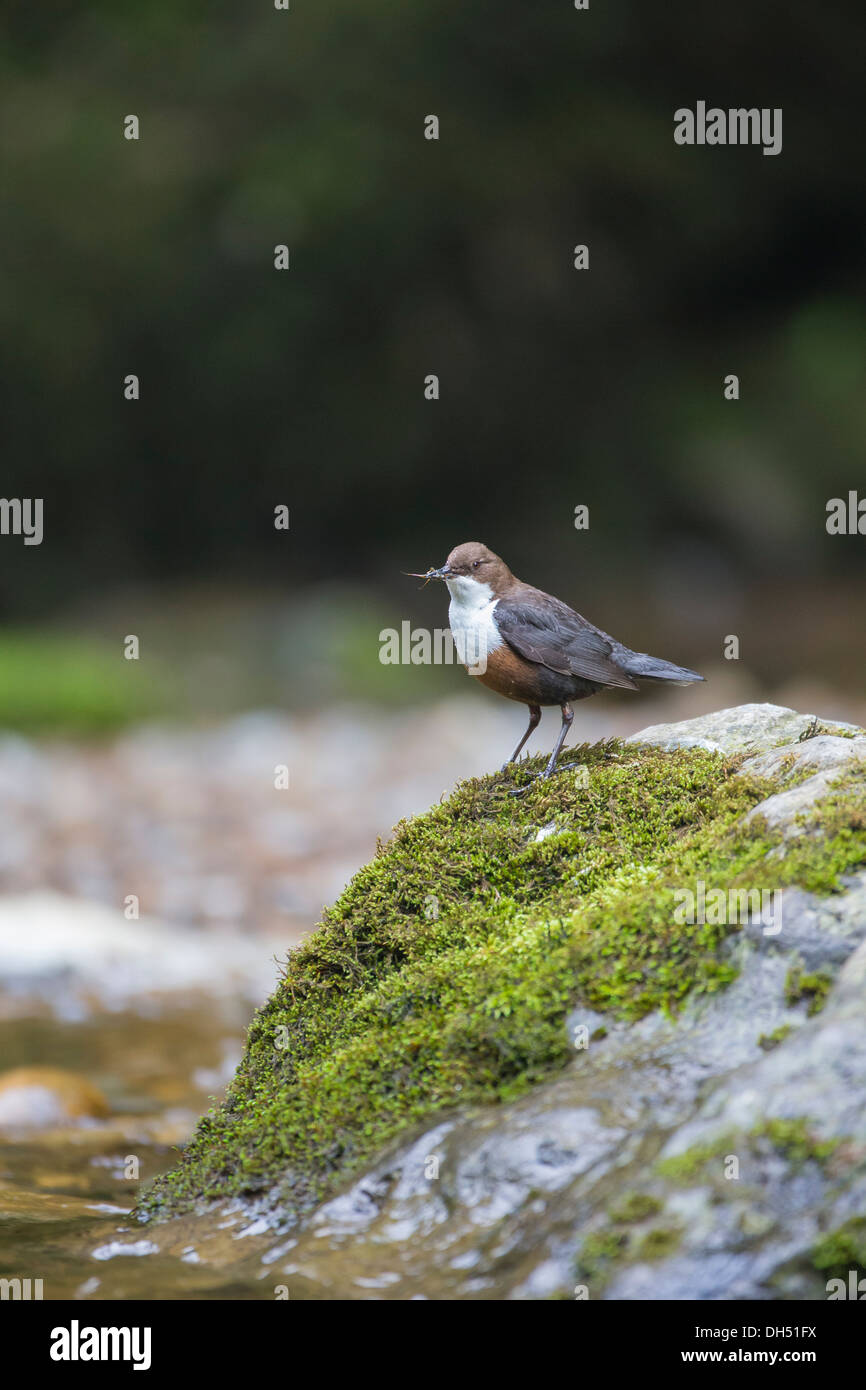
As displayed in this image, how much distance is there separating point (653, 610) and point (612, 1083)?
639 inches

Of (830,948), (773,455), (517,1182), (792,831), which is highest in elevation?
(773,455)

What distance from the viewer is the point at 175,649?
1708cm

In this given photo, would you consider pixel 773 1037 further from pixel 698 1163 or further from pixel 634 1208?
pixel 634 1208

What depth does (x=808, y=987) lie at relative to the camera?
279 cm

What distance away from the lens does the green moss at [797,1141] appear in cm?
242

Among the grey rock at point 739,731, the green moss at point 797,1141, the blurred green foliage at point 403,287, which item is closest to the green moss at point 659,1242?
the green moss at point 797,1141

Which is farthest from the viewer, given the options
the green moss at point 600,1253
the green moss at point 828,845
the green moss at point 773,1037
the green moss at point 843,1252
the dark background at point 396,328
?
the dark background at point 396,328

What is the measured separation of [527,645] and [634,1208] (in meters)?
2.40

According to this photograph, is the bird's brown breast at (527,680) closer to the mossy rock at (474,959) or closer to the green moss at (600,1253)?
the mossy rock at (474,959)

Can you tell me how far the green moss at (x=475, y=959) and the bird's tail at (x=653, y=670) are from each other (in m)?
0.57

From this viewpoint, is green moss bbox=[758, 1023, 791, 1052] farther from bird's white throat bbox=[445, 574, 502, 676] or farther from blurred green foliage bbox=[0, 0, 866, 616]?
blurred green foliage bbox=[0, 0, 866, 616]

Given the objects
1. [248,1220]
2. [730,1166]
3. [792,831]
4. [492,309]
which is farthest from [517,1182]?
[492,309]

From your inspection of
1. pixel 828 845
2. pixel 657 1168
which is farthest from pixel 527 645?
pixel 657 1168

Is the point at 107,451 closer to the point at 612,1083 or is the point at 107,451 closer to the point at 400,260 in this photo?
the point at 400,260
